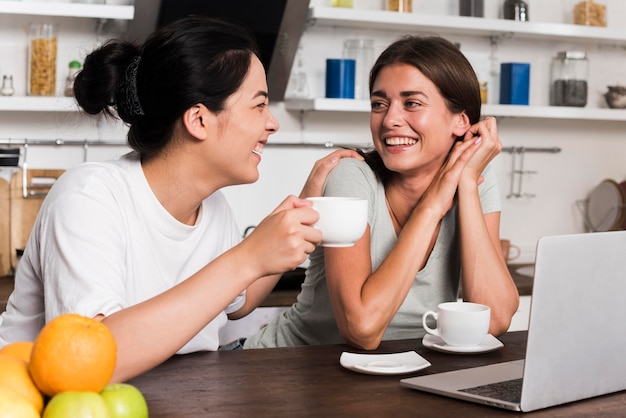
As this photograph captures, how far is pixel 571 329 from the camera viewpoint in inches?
46.0

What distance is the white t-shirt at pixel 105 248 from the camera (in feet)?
4.49

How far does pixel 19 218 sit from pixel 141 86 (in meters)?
1.49

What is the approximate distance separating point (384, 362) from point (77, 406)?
0.63 metres

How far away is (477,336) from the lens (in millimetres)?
1529

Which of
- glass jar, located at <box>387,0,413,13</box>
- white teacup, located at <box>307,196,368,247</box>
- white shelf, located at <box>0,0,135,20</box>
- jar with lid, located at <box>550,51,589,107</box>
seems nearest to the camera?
white teacup, located at <box>307,196,368,247</box>

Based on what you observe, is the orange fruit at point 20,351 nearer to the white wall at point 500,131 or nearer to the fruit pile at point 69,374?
the fruit pile at point 69,374

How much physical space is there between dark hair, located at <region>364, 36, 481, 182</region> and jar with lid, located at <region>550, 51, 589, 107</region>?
174 cm

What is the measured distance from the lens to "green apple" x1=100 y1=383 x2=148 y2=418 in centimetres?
95


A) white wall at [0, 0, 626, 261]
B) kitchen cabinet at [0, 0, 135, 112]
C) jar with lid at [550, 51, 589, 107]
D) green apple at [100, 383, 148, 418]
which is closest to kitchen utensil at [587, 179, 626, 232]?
white wall at [0, 0, 626, 261]

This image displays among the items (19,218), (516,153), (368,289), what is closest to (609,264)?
(368,289)

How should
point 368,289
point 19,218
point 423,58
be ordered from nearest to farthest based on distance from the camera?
point 368,289 → point 423,58 → point 19,218

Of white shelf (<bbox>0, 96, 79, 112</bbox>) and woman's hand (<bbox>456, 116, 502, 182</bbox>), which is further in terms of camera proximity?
white shelf (<bbox>0, 96, 79, 112</bbox>)

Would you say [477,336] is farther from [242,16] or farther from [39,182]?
[39,182]

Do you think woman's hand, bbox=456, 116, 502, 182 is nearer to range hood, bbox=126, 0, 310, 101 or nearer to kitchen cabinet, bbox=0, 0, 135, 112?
range hood, bbox=126, 0, 310, 101
